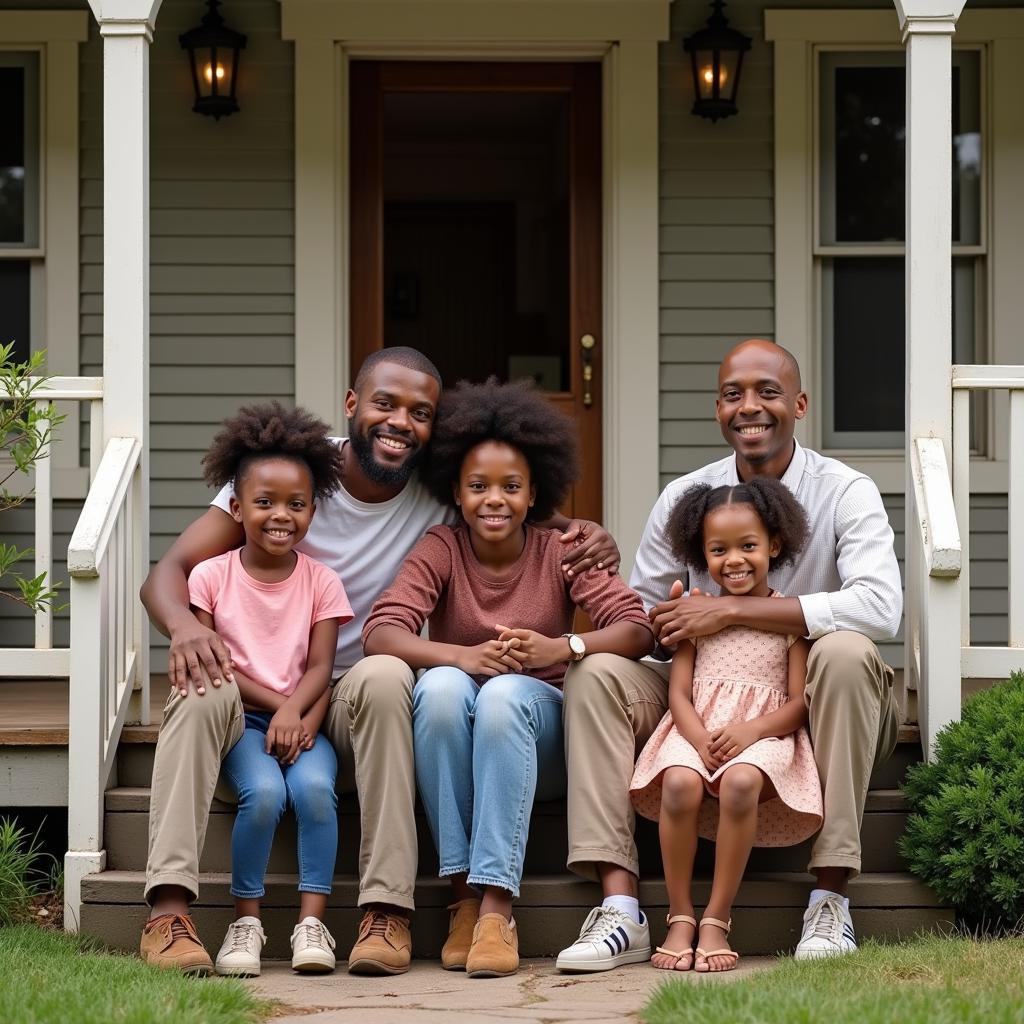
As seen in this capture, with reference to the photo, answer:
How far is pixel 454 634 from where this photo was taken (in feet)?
13.0

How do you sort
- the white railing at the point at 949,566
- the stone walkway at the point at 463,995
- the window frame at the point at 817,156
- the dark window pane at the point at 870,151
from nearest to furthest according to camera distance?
the stone walkway at the point at 463,995
the white railing at the point at 949,566
the window frame at the point at 817,156
the dark window pane at the point at 870,151


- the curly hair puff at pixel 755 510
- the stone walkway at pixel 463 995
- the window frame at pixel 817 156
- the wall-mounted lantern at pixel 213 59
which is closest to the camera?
the stone walkway at pixel 463 995

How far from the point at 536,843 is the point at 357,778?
1.91ft

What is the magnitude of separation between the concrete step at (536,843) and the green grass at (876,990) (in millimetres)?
417

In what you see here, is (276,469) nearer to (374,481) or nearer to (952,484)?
(374,481)

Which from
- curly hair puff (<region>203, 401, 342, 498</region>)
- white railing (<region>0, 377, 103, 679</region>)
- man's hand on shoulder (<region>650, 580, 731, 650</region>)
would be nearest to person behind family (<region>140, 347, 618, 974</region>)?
curly hair puff (<region>203, 401, 342, 498</region>)

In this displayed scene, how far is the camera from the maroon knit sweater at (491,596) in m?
3.90

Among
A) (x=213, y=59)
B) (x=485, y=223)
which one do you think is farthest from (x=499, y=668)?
(x=485, y=223)

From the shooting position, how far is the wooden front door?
6129mm

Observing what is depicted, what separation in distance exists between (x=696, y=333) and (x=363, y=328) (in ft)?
4.34

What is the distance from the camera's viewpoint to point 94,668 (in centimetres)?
398

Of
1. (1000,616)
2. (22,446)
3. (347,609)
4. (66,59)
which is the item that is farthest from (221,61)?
(1000,616)

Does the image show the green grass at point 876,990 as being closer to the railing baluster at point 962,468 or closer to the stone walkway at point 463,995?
the stone walkway at point 463,995

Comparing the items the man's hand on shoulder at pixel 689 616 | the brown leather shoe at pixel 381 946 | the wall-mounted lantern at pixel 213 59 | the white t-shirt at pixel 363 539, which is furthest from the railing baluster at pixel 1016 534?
the wall-mounted lantern at pixel 213 59
